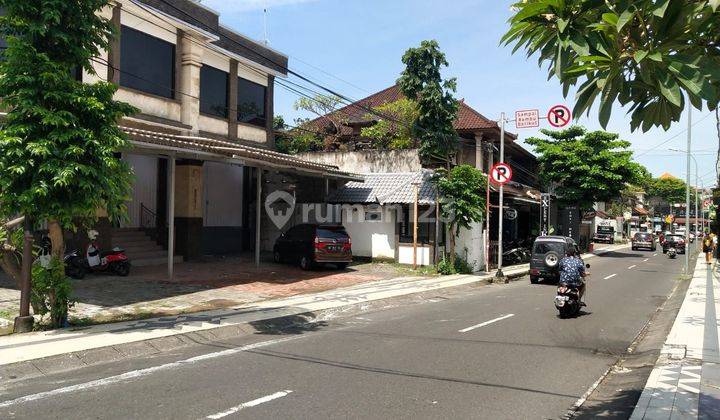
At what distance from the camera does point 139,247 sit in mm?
18859

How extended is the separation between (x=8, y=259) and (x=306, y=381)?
626 cm

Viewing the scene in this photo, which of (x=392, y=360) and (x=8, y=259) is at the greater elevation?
(x=8, y=259)

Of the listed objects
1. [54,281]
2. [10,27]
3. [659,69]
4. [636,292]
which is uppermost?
[10,27]

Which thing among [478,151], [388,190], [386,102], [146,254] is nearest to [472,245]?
[388,190]

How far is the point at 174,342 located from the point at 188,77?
13698 mm

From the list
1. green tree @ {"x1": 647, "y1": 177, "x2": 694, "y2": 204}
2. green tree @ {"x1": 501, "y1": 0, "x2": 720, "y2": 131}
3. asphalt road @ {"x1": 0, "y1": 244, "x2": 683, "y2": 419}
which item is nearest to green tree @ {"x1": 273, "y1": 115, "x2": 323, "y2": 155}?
asphalt road @ {"x1": 0, "y1": 244, "x2": 683, "y2": 419}

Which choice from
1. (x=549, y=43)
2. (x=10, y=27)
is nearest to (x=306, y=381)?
(x=549, y=43)

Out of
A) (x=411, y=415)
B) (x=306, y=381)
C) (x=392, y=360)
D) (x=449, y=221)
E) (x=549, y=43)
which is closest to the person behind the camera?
(x=549, y=43)

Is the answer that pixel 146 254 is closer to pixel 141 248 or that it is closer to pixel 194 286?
pixel 141 248

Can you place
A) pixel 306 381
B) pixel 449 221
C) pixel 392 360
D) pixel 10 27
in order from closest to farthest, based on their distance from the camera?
pixel 306 381, pixel 392 360, pixel 10 27, pixel 449 221

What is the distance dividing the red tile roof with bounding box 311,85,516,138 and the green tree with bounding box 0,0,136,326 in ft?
56.3

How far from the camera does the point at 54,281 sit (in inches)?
365

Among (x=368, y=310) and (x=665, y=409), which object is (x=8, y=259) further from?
(x=665, y=409)

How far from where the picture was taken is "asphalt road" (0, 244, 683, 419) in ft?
18.7
